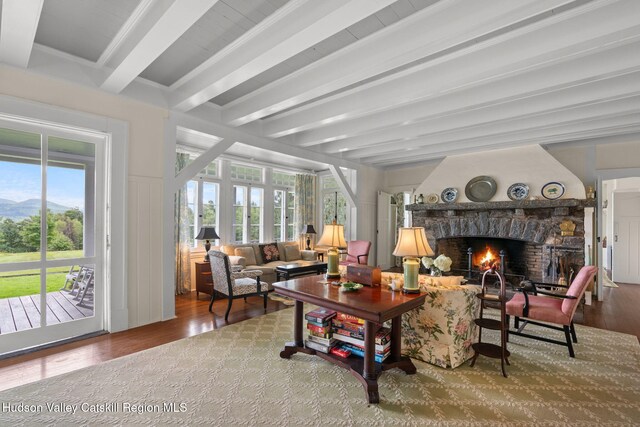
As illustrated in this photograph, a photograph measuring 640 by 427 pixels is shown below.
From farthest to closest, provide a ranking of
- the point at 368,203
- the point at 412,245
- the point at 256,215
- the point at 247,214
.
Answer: the point at 368,203 → the point at 256,215 → the point at 247,214 → the point at 412,245

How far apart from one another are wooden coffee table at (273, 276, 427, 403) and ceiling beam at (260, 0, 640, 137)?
2.07 metres

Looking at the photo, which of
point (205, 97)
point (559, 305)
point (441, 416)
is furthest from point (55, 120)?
point (559, 305)

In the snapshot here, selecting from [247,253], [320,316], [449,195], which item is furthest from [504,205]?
[247,253]

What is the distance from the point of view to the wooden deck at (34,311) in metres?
2.76

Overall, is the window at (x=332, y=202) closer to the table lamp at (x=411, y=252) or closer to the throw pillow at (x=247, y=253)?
the throw pillow at (x=247, y=253)

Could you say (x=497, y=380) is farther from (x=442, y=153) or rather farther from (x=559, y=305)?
(x=442, y=153)

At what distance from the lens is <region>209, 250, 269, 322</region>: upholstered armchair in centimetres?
389

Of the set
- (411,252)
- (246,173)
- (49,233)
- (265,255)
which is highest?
Result: (246,173)

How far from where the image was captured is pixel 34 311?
9.52 feet

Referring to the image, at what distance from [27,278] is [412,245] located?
360cm

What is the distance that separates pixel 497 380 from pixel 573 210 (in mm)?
3989

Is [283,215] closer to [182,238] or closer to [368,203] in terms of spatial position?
[368,203]

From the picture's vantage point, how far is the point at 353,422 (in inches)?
74.7

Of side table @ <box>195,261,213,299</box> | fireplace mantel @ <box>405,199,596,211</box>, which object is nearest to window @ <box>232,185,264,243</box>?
side table @ <box>195,261,213,299</box>
